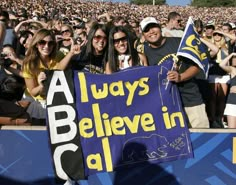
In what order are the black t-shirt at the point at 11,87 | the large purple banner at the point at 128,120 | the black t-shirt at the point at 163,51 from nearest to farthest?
the large purple banner at the point at 128,120, the black t-shirt at the point at 163,51, the black t-shirt at the point at 11,87

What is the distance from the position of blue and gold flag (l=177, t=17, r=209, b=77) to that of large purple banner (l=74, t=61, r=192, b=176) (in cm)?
28

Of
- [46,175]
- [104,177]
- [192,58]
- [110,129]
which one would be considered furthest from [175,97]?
[46,175]

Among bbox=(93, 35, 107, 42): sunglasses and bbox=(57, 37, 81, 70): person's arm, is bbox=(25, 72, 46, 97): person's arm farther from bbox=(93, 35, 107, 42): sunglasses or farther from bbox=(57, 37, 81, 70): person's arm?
bbox=(93, 35, 107, 42): sunglasses

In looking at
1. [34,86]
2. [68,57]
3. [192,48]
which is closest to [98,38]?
[68,57]

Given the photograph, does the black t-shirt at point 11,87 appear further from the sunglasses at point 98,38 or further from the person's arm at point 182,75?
the person's arm at point 182,75

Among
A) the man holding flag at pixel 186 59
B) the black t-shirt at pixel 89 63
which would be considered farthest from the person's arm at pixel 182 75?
the black t-shirt at pixel 89 63

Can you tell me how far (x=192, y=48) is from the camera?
15.8 ft

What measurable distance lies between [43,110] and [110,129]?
763 millimetres

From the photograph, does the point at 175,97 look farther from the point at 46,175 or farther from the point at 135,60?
the point at 46,175

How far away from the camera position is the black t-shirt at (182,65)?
4902mm

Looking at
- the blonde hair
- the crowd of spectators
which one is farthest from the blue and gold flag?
the crowd of spectators

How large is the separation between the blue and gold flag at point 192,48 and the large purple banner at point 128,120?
0.28 meters

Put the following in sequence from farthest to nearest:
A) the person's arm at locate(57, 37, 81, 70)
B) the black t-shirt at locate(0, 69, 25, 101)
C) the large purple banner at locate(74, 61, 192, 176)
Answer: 1. the black t-shirt at locate(0, 69, 25, 101)
2. the person's arm at locate(57, 37, 81, 70)
3. the large purple banner at locate(74, 61, 192, 176)

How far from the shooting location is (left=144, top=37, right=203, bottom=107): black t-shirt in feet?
16.1
